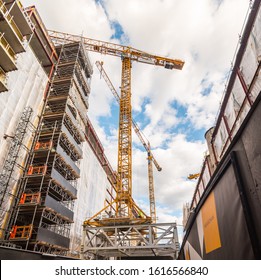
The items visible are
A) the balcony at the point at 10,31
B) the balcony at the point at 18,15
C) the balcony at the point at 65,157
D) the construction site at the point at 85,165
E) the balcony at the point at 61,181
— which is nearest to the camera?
the construction site at the point at 85,165

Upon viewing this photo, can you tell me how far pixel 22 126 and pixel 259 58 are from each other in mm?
23137

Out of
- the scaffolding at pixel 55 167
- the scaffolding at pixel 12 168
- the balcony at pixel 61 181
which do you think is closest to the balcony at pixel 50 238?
the scaffolding at pixel 55 167

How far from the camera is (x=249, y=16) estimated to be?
848 cm

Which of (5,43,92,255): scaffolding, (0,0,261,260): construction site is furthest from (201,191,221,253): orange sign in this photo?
(5,43,92,255): scaffolding

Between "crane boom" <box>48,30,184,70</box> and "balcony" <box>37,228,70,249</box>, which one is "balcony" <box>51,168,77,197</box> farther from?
"crane boom" <box>48,30,184,70</box>

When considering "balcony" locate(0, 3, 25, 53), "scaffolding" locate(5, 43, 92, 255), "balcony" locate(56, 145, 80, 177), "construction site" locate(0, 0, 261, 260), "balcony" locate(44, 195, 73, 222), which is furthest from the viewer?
"balcony" locate(56, 145, 80, 177)

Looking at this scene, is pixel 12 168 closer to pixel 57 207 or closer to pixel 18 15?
pixel 57 207

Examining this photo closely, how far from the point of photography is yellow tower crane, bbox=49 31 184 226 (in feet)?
69.5

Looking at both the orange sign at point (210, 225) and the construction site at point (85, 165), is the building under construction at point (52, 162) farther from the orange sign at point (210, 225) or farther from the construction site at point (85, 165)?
the orange sign at point (210, 225)

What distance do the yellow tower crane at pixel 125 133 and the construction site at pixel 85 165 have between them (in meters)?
0.16

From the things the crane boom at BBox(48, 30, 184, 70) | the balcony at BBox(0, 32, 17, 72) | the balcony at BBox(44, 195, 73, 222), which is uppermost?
the crane boom at BBox(48, 30, 184, 70)

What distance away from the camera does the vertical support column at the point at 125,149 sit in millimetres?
25734

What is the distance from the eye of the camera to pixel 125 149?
32250mm
